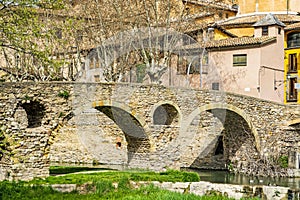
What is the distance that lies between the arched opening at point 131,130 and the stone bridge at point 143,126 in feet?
0.16

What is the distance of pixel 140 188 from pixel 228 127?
14756 millimetres

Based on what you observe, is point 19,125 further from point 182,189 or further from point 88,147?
point 88,147

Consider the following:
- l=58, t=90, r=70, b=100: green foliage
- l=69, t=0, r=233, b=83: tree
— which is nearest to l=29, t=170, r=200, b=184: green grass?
l=58, t=90, r=70, b=100: green foliage

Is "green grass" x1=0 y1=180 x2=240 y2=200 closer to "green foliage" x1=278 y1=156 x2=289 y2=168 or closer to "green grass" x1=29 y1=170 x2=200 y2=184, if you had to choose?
"green grass" x1=29 y1=170 x2=200 y2=184

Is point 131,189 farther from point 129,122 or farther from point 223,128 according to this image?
point 223,128

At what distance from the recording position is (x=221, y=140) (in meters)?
32.2

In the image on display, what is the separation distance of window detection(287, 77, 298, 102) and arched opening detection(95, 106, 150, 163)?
14.9m

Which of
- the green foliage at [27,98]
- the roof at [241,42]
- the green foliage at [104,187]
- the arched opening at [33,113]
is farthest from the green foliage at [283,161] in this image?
the green foliage at [104,187]

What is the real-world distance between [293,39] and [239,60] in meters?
5.13

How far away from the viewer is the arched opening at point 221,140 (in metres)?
29.2

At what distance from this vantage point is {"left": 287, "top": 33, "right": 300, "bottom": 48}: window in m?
37.9

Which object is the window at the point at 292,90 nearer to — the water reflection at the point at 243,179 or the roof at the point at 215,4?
the roof at the point at 215,4

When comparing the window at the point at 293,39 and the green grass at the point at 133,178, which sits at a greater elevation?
the window at the point at 293,39

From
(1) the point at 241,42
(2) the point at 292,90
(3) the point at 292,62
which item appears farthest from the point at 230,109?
(3) the point at 292,62
